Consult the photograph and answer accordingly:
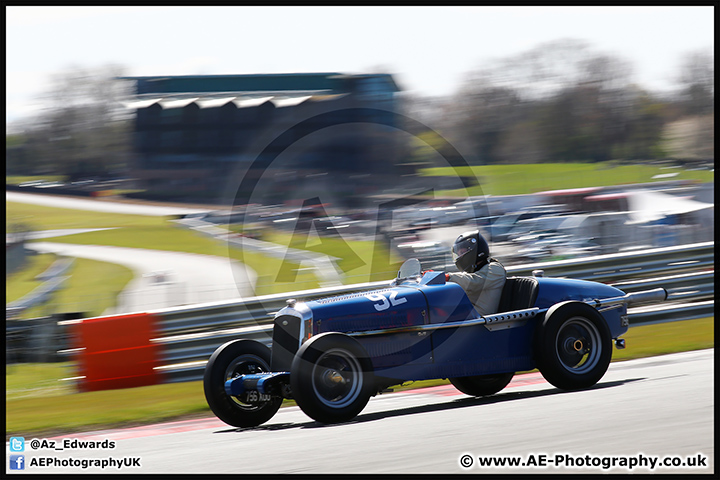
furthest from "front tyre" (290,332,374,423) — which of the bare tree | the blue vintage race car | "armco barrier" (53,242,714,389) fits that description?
the bare tree

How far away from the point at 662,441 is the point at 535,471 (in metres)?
0.98

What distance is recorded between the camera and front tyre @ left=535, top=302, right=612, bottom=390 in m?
7.02

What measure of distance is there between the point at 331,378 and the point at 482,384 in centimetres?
209

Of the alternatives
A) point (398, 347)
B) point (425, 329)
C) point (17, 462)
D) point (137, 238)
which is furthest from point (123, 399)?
point (137, 238)

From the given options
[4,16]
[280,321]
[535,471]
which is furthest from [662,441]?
[4,16]

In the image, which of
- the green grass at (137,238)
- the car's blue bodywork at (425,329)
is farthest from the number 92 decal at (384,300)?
the green grass at (137,238)

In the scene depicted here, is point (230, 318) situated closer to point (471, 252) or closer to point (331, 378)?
point (471, 252)

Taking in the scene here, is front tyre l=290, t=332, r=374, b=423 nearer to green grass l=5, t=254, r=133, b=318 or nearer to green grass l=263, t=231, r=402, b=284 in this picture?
green grass l=263, t=231, r=402, b=284

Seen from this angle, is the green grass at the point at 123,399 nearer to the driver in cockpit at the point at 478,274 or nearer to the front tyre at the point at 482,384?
the front tyre at the point at 482,384

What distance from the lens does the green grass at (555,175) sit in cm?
3425

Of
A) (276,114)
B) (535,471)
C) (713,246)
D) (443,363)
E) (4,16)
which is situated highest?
(276,114)

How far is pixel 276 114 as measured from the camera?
142 ft

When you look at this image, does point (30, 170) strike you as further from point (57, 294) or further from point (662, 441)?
point (662, 441)

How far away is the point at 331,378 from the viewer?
630cm
